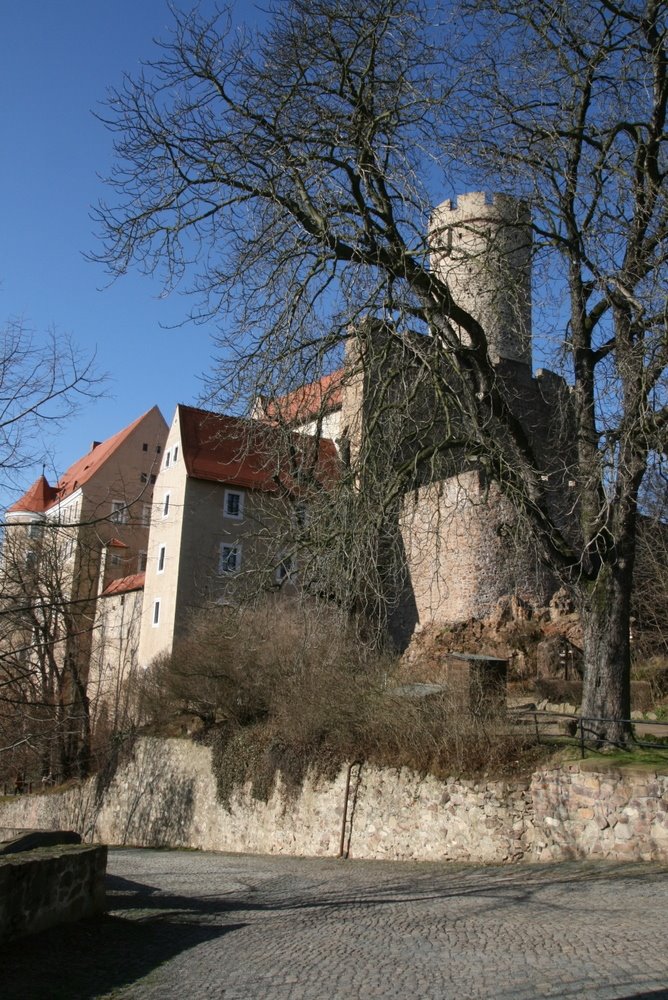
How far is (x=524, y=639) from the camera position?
2605 centimetres

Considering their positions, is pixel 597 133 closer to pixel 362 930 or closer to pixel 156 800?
pixel 362 930

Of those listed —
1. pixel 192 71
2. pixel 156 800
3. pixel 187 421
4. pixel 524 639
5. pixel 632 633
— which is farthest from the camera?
pixel 187 421

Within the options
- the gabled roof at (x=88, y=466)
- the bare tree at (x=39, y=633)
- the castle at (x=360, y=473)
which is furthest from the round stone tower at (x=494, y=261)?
the gabled roof at (x=88, y=466)

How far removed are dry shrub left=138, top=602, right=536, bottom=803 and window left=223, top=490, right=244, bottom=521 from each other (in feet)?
33.7

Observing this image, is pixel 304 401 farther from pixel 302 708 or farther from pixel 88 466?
pixel 88 466

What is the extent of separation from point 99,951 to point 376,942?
7.79ft

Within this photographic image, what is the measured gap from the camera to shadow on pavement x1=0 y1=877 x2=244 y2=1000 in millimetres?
6840

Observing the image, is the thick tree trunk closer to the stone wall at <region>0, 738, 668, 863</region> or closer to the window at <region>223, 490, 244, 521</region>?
the stone wall at <region>0, 738, 668, 863</region>

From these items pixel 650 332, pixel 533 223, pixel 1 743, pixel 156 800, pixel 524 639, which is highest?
pixel 533 223

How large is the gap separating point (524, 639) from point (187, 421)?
1610 centimetres

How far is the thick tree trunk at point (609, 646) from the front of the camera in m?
12.7

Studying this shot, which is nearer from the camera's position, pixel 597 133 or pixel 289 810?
pixel 597 133

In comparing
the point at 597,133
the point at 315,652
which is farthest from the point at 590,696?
the point at 597,133

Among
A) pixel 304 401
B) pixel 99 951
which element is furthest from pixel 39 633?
pixel 99 951
